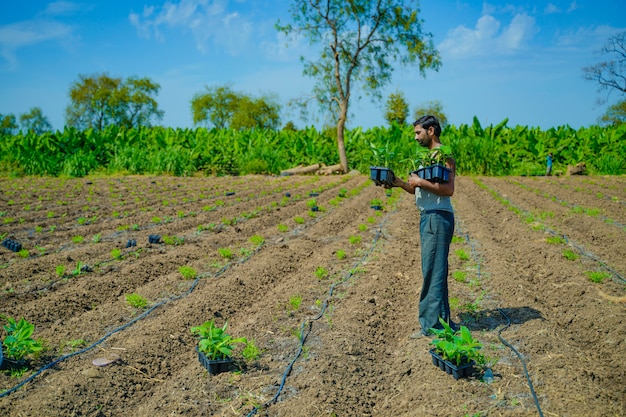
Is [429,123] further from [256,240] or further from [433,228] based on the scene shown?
[256,240]

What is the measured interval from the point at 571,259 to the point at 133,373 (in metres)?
5.84

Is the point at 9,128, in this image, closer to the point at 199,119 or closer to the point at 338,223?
the point at 199,119

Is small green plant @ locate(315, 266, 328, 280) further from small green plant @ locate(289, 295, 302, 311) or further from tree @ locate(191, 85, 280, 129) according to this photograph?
tree @ locate(191, 85, 280, 129)

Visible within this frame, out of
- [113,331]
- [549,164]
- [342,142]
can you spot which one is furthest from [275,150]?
[113,331]

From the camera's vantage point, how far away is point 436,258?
432 centimetres

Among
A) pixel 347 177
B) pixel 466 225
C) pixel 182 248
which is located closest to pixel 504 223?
pixel 466 225

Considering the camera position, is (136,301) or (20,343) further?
(136,301)

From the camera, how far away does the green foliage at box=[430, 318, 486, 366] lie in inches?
145

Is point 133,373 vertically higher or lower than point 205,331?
lower

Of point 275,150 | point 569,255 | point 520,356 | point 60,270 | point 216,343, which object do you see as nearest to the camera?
point 216,343

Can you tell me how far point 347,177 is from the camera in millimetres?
21547

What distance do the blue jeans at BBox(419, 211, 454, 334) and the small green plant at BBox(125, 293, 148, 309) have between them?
3.01 m

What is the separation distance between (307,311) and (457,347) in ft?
6.51

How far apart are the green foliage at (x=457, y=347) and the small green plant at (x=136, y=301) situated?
3.14 meters
